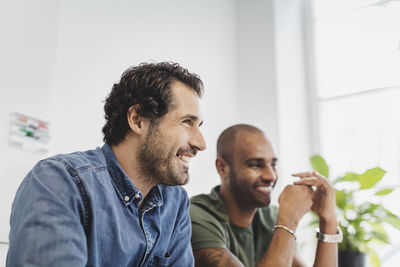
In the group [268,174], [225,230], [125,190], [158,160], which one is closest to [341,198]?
[268,174]

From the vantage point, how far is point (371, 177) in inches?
89.5

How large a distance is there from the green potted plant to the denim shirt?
1.15 meters

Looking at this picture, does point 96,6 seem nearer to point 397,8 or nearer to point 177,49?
point 177,49

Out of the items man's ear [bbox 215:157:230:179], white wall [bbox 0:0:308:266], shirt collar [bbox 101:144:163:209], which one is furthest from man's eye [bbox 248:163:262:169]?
shirt collar [bbox 101:144:163:209]

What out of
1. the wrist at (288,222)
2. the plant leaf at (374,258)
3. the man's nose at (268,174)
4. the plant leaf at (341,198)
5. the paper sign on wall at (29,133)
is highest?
the paper sign on wall at (29,133)

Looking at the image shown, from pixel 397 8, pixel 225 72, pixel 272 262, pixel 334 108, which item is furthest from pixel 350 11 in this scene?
pixel 272 262

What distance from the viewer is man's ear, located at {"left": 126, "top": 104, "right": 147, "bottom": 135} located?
51.3 inches

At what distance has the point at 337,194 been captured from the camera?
2297 mm

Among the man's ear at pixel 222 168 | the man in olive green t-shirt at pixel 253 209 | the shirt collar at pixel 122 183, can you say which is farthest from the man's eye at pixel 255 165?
the shirt collar at pixel 122 183

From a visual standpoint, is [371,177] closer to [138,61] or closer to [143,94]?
[138,61]

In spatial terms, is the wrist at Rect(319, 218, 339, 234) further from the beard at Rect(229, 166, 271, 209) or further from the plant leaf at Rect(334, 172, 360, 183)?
the plant leaf at Rect(334, 172, 360, 183)

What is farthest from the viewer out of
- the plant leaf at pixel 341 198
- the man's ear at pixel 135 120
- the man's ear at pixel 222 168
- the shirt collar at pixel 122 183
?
Answer: the plant leaf at pixel 341 198

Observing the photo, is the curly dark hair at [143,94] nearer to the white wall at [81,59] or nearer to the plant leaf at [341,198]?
the white wall at [81,59]

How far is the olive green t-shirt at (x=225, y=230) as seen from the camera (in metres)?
1.62
